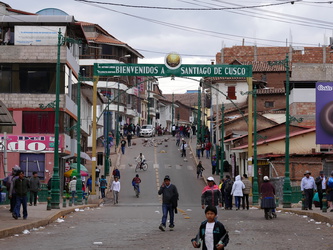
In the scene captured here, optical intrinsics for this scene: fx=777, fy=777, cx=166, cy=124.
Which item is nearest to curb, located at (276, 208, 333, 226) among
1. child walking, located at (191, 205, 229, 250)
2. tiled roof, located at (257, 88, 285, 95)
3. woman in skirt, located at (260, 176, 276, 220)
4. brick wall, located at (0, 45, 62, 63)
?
woman in skirt, located at (260, 176, 276, 220)

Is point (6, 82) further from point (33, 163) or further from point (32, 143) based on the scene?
point (33, 163)

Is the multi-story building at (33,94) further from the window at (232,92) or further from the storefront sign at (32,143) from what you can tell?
the window at (232,92)

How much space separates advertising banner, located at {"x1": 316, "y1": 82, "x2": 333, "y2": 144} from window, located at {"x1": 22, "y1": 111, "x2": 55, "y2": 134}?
21.4 meters

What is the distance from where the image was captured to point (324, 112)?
114ft

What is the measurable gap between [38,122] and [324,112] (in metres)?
22.8

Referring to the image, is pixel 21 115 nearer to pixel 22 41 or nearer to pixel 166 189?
pixel 22 41

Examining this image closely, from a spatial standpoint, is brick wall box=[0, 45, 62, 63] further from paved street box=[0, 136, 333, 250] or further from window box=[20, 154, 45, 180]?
paved street box=[0, 136, 333, 250]

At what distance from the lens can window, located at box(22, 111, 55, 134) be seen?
51312mm

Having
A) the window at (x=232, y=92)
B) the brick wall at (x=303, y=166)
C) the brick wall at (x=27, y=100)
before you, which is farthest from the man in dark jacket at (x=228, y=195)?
the window at (x=232, y=92)

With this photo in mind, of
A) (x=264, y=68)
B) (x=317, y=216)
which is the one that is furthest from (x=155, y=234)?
(x=264, y=68)

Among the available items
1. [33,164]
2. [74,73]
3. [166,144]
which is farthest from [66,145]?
[166,144]

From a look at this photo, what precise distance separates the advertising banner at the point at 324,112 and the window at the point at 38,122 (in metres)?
21.4

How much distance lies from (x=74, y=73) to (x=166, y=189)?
1445 inches

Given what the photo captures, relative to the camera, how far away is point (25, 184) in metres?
24.0
